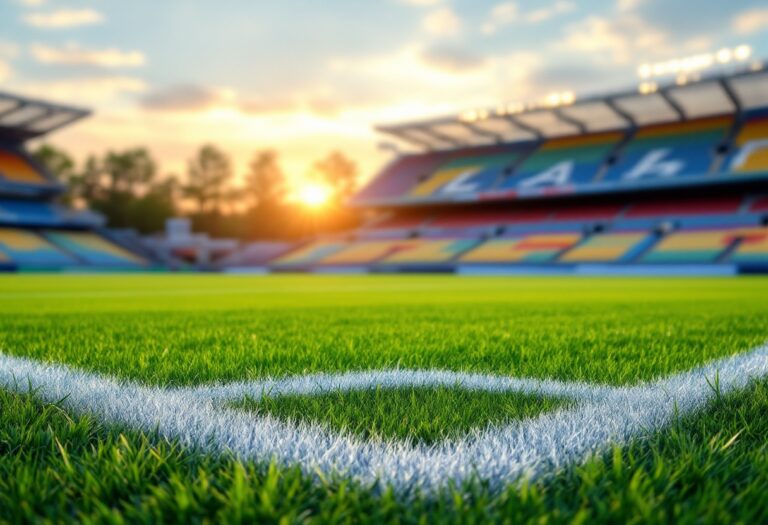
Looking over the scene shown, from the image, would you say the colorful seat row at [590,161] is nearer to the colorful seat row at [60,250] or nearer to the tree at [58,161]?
the colorful seat row at [60,250]

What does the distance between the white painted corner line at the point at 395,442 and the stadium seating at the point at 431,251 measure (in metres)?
26.8

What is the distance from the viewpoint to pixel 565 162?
3209cm

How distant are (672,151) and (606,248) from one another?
266 inches

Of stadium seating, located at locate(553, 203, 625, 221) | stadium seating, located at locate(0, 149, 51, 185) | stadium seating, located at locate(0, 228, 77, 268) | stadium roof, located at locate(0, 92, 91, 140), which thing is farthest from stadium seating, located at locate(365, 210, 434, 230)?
stadium seating, located at locate(0, 149, 51, 185)

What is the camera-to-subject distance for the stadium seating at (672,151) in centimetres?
2784

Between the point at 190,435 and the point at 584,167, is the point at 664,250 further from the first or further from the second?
the point at 190,435

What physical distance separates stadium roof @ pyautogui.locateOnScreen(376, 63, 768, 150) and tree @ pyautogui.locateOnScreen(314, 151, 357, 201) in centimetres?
2849

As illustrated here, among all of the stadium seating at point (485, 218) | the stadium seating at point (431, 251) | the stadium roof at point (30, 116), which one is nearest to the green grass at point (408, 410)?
the stadium seating at point (431, 251)

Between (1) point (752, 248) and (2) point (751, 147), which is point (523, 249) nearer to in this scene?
(1) point (752, 248)

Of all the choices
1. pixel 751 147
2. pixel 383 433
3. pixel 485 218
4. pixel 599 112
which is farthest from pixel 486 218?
pixel 383 433

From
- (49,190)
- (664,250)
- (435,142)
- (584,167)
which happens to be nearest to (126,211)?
(49,190)

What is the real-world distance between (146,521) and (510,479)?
65 centimetres

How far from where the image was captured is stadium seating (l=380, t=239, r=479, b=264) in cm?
2955

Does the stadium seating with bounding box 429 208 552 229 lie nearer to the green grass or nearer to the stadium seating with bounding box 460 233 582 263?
the stadium seating with bounding box 460 233 582 263
